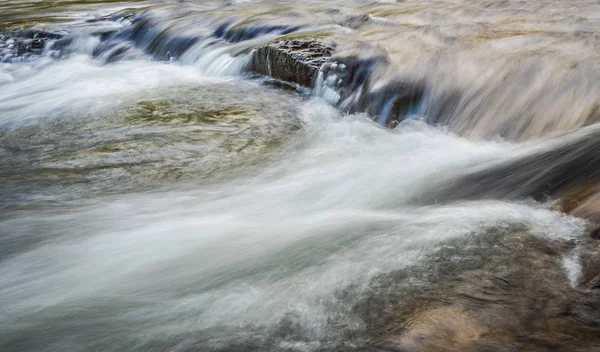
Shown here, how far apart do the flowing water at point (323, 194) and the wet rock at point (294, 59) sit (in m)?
0.16

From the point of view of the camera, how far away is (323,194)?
4648 mm

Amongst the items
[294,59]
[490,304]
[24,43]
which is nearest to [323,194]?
[490,304]

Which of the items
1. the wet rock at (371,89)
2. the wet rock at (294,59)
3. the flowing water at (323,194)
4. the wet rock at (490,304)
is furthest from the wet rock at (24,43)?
the wet rock at (490,304)

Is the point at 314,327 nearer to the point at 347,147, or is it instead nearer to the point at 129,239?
the point at 129,239

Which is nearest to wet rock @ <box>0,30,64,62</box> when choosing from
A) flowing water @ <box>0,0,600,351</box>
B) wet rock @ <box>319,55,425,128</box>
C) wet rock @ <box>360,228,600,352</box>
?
flowing water @ <box>0,0,600,351</box>

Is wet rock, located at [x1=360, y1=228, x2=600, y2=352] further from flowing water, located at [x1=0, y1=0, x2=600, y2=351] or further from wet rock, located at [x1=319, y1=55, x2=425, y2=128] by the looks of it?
wet rock, located at [x1=319, y1=55, x2=425, y2=128]

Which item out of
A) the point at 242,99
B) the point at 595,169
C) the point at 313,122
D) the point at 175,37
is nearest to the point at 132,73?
the point at 175,37

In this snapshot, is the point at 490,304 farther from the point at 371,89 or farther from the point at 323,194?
the point at 371,89

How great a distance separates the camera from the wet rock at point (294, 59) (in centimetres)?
717

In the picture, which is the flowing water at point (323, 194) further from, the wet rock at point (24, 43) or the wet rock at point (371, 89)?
the wet rock at point (24, 43)

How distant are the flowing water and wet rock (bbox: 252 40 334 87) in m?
0.16

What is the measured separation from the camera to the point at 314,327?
2.59m

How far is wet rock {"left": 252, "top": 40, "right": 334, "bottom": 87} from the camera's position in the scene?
23.5 feet

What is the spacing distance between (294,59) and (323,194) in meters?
3.13
